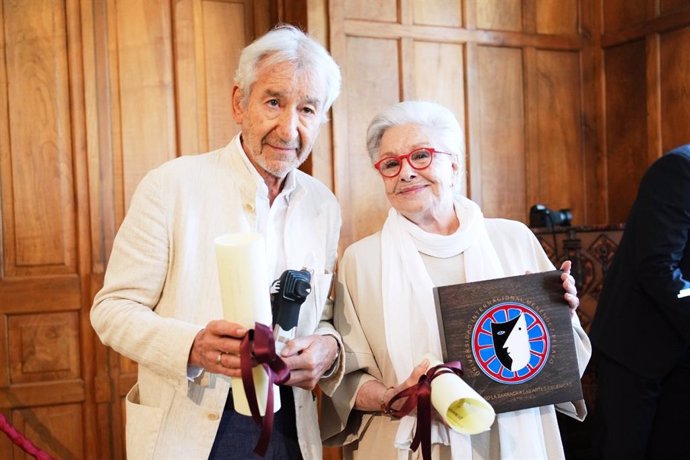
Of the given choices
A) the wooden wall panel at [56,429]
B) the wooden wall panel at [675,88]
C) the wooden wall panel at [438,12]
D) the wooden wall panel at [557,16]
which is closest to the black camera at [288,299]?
the wooden wall panel at [56,429]

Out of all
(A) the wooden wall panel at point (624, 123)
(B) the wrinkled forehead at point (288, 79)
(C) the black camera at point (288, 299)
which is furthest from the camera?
(A) the wooden wall panel at point (624, 123)

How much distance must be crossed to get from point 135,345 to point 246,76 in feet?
2.18

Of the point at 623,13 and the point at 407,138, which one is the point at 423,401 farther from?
the point at 623,13

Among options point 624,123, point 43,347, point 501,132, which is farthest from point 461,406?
point 624,123

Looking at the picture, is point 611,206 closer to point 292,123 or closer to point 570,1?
Result: point 570,1

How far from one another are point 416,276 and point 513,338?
30 cm

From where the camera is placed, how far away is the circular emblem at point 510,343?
5.41ft

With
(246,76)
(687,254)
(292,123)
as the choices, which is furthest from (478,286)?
(687,254)

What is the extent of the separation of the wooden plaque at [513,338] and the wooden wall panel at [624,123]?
8.83ft

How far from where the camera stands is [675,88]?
385cm

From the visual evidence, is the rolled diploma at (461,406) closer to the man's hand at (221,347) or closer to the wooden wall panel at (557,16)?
the man's hand at (221,347)

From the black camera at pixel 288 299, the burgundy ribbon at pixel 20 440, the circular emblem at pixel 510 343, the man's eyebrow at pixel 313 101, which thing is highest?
the man's eyebrow at pixel 313 101

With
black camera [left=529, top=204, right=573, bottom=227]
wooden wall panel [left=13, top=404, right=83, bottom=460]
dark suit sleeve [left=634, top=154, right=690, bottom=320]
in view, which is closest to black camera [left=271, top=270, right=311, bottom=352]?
dark suit sleeve [left=634, top=154, right=690, bottom=320]

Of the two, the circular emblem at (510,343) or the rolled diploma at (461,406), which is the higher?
the circular emblem at (510,343)
